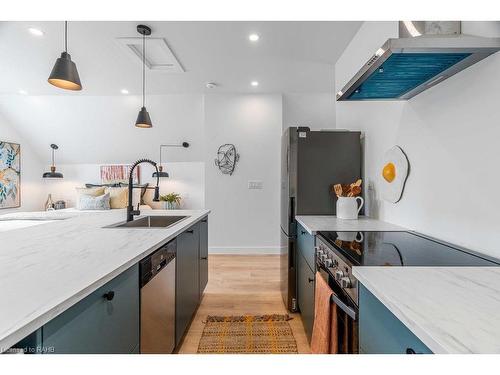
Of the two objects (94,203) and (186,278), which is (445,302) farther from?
(94,203)

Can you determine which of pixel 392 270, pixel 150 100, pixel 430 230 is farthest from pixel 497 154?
pixel 150 100

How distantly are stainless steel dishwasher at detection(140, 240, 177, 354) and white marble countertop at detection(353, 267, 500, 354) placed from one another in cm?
93

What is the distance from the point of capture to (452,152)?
138 cm

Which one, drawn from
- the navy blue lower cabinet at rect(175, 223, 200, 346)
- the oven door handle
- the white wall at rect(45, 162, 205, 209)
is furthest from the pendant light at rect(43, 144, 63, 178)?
the oven door handle

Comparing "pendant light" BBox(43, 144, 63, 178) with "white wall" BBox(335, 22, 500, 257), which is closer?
"white wall" BBox(335, 22, 500, 257)

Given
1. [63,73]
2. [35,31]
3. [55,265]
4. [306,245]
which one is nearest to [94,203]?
[35,31]

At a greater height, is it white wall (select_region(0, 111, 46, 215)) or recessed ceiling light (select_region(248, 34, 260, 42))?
recessed ceiling light (select_region(248, 34, 260, 42))

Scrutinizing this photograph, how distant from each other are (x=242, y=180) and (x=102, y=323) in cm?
373

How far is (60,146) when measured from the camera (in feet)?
17.9

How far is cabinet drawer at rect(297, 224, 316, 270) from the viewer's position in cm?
181

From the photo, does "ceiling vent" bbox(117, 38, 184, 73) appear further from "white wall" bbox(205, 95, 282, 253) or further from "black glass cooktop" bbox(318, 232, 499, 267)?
"black glass cooktop" bbox(318, 232, 499, 267)
